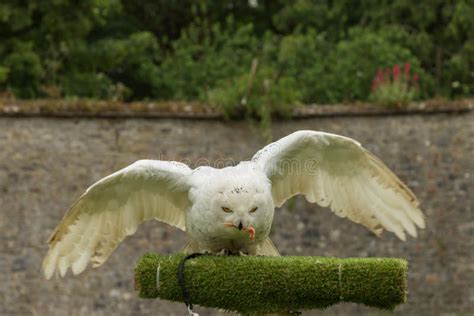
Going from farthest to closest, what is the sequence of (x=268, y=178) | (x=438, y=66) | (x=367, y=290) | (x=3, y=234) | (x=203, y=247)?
1. (x=438, y=66)
2. (x=3, y=234)
3. (x=268, y=178)
4. (x=203, y=247)
5. (x=367, y=290)

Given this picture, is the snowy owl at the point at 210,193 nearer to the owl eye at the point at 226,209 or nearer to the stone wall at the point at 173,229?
the owl eye at the point at 226,209

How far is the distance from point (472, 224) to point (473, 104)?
126cm

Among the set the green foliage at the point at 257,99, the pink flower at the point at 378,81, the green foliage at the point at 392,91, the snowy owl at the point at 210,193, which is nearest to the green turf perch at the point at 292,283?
the snowy owl at the point at 210,193

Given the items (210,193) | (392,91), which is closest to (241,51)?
(392,91)

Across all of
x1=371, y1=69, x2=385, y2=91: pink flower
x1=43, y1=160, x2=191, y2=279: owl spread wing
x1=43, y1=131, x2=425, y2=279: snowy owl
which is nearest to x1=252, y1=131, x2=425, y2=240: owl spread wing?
x1=43, y1=131, x2=425, y2=279: snowy owl

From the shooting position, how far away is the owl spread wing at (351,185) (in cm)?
669

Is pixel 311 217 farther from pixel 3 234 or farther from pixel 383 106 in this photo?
pixel 3 234

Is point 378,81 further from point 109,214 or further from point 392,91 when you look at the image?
point 109,214

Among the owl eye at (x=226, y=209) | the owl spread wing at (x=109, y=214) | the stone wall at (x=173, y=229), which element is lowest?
the stone wall at (x=173, y=229)

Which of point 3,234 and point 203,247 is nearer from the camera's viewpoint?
point 203,247

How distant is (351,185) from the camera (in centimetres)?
690

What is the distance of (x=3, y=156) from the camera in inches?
428

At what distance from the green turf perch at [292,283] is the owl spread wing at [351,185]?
1.03 meters

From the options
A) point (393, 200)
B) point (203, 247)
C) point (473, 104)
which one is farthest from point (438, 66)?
point (203, 247)
